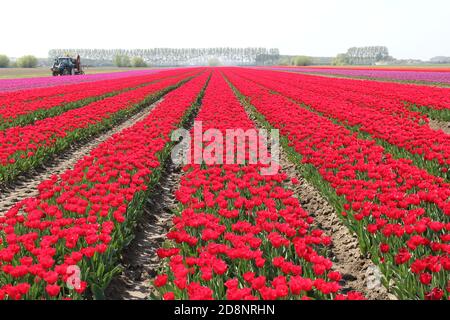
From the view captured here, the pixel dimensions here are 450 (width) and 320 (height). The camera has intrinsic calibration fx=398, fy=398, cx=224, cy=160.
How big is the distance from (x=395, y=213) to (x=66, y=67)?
55.7m

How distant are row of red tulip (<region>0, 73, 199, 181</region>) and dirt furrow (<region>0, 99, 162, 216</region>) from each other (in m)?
0.18

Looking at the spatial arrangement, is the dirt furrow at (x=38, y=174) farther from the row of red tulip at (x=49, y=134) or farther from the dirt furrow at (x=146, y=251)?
the dirt furrow at (x=146, y=251)

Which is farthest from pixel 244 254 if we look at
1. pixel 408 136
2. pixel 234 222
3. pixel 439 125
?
pixel 439 125

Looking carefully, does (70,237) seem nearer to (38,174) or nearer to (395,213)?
(395,213)

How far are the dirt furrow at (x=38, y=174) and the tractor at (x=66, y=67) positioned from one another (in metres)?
43.8

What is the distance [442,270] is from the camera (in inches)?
143

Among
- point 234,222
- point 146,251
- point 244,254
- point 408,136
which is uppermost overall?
point 408,136

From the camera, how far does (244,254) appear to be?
379 cm

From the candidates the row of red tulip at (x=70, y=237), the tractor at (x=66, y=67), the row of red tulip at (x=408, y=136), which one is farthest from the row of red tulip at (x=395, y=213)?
the tractor at (x=66, y=67)

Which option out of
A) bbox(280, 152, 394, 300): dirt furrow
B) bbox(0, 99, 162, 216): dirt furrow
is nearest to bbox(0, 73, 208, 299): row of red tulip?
bbox(0, 99, 162, 216): dirt furrow

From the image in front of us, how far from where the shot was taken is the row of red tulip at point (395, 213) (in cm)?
361
